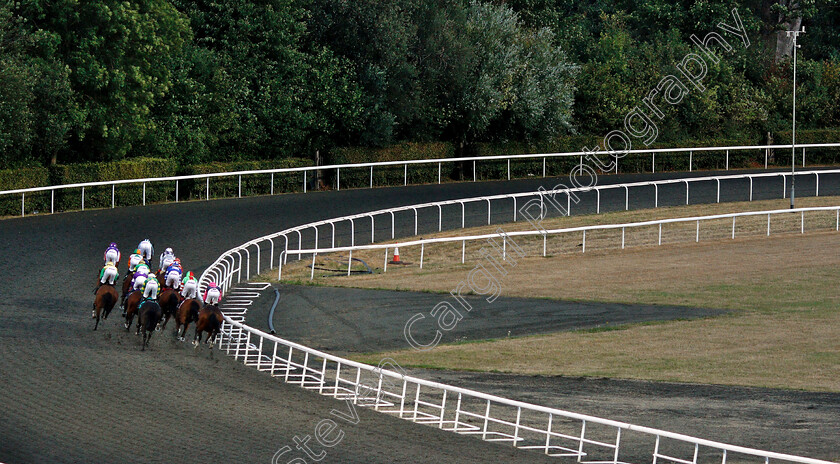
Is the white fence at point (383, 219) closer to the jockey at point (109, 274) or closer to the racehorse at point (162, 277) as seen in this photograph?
the racehorse at point (162, 277)

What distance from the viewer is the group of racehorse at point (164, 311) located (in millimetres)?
15242

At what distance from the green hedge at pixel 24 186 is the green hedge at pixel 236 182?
14.4ft

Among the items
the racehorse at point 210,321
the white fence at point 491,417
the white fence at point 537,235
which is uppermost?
the white fence at point 537,235

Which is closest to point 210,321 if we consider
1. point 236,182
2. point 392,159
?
point 236,182

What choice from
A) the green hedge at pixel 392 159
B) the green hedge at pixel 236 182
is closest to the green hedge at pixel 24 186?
the green hedge at pixel 236 182

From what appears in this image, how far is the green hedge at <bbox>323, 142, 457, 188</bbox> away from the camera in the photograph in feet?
117

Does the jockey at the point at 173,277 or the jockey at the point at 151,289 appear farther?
the jockey at the point at 173,277

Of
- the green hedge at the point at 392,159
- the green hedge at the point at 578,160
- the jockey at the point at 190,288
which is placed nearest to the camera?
the jockey at the point at 190,288

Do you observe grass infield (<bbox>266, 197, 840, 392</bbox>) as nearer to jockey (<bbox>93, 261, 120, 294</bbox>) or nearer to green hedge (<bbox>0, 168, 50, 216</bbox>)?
→ jockey (<bbox>93, 261, 120, 294</bbox>)

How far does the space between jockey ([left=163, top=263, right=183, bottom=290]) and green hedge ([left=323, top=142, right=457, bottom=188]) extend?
61.4ft

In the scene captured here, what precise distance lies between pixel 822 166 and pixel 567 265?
69.0 ft

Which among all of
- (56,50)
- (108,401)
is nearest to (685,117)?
(56,50)

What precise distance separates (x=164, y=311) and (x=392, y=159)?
72.1 feet

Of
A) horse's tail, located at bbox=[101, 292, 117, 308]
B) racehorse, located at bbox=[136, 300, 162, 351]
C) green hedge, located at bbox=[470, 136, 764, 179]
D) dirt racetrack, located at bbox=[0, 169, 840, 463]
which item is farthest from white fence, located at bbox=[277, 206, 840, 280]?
green hedge, located at bbox=[470, 136, 764, 179]
